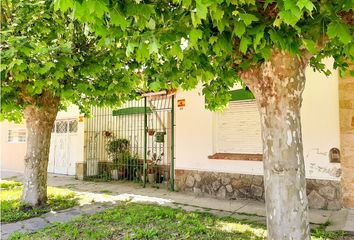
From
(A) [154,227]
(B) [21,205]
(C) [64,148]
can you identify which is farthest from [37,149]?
(C) [64,148]

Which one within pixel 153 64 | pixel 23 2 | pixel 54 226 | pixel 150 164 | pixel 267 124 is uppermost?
pixel 23 2

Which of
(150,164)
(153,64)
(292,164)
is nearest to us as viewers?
(292,164)

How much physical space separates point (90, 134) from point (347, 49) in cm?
1093

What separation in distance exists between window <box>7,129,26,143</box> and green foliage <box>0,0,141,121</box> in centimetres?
→ 992

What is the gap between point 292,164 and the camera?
3.01 meters

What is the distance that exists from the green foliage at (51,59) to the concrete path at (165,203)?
256 centimetres

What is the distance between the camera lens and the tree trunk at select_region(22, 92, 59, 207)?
6941mm

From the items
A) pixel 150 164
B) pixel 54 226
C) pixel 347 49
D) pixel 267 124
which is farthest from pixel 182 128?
pixel 347 49

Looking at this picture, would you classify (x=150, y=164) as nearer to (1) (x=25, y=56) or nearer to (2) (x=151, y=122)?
(2) (x=151, y=122)

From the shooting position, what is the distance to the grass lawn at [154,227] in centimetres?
487

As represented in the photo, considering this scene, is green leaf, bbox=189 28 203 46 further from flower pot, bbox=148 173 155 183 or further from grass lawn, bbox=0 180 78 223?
flower pot, bbox=148 173 155 183

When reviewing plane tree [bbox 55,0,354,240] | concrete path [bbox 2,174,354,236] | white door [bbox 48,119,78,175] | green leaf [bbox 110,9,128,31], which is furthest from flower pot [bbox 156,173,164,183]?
green leaf [bbox 110,9,128,31]

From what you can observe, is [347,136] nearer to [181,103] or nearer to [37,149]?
[181,103]

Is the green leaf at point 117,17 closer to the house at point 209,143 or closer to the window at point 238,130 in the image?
the house at point 209,143
